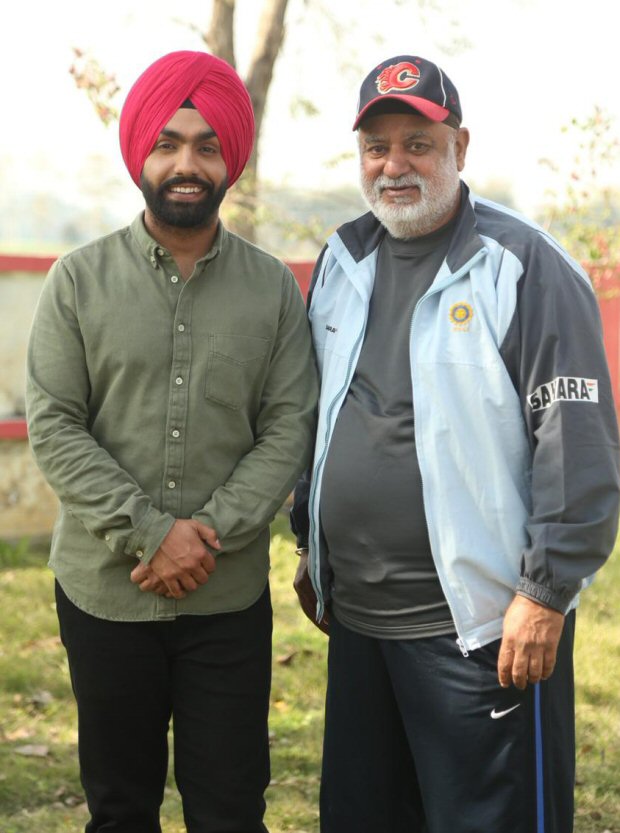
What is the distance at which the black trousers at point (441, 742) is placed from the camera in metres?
2.79

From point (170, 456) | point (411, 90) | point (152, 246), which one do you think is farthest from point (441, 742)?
point (411, 90)

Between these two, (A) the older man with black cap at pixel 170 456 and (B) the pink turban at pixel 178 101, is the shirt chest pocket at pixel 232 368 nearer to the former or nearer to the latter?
(A) the older man with black cap at pixel 170 456

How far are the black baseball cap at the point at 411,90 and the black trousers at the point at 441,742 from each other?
1401 mm

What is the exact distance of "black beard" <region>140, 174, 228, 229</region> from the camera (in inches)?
117


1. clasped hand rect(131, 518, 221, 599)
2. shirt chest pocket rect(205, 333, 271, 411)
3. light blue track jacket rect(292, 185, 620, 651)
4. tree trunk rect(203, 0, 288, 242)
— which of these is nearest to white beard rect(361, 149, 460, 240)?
light blue track jacket rect(292, 185, 620, 651)

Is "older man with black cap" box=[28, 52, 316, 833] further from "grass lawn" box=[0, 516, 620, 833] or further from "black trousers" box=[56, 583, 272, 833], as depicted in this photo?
"grass lawn" box=[0, 516, 620, 833]

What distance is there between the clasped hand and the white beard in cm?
97

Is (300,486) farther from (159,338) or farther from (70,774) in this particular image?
(70,774)

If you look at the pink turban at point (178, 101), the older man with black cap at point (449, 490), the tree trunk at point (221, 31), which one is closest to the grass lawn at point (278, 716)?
the older man with black cap at point (449, 490)

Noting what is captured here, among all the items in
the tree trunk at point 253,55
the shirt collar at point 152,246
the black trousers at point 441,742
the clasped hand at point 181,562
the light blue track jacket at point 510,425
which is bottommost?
the black trousers at point 441,742

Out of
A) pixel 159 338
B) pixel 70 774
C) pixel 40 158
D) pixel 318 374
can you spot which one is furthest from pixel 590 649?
pixel 40 158

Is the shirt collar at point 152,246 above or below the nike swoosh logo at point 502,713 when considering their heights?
above

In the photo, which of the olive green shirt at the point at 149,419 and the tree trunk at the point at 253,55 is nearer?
the olive green shirt at the point at 149,419

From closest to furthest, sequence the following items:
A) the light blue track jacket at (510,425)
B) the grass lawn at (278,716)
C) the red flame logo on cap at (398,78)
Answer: the light blue track jacket at (510,425) → the red flame logo on cap at (398,78) → the grass lawn at (278,716)
